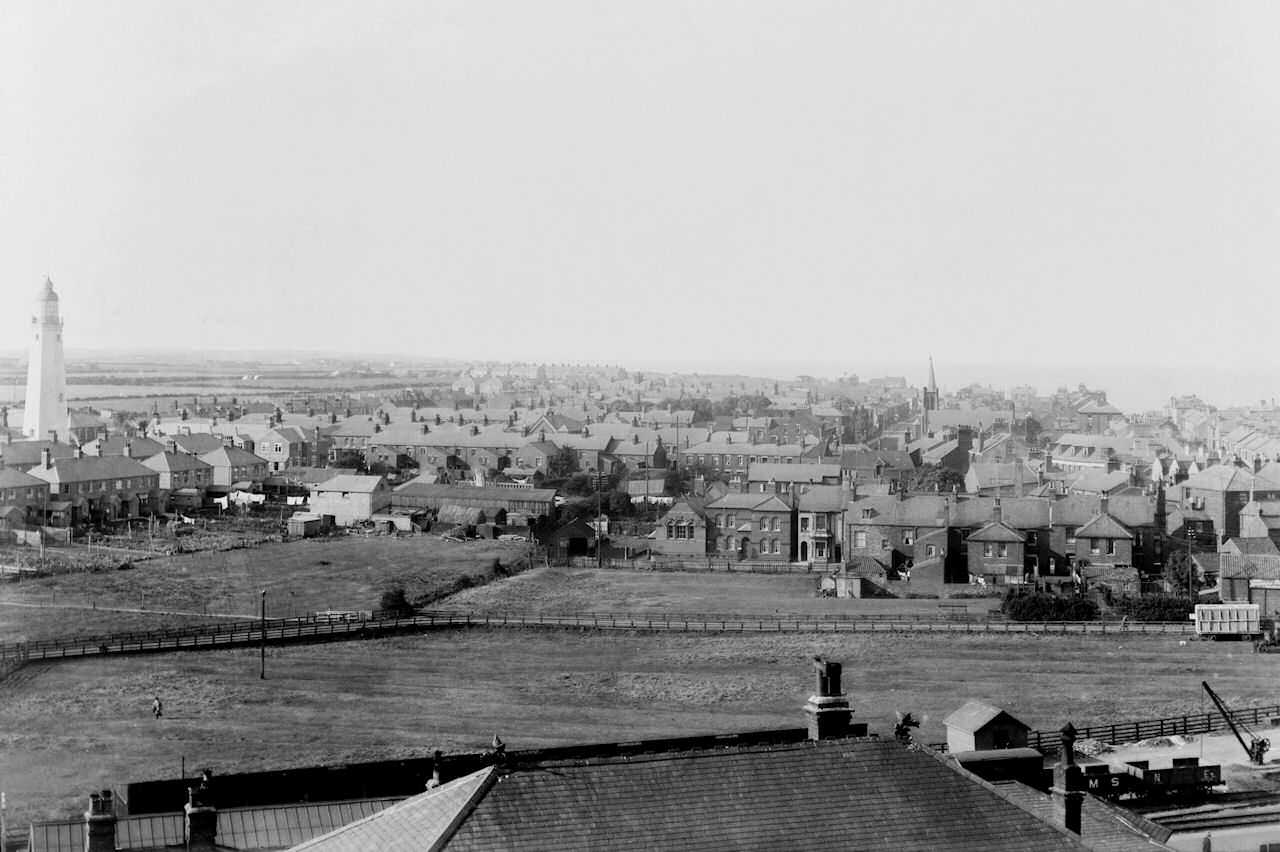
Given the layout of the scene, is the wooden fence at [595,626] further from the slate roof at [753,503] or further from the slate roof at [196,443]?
the slate roof at [196,443]

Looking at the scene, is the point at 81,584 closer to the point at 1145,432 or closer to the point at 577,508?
the point at 577,508

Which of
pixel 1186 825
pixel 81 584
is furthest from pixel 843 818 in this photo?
pixel 81 584

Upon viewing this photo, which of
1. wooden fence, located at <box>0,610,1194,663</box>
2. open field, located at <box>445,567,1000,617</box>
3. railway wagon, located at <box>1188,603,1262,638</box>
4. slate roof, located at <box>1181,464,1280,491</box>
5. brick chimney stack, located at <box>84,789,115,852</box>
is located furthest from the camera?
slate roof, located at <box>1181,464,1280,491</box>

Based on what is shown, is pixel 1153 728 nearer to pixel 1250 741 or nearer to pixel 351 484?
pixel 1250 741

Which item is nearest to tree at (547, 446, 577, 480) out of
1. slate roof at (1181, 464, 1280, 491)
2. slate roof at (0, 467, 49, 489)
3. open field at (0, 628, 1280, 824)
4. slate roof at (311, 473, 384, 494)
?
slate roof at (311, 473, 384, 494)

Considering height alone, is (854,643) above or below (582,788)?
below

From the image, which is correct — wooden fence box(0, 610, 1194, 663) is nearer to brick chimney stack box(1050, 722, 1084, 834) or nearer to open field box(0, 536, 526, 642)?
open field box(0, 536, 526, 642)

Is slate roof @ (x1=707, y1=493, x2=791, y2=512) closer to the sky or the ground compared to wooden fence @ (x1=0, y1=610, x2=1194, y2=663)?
closer to the sky
